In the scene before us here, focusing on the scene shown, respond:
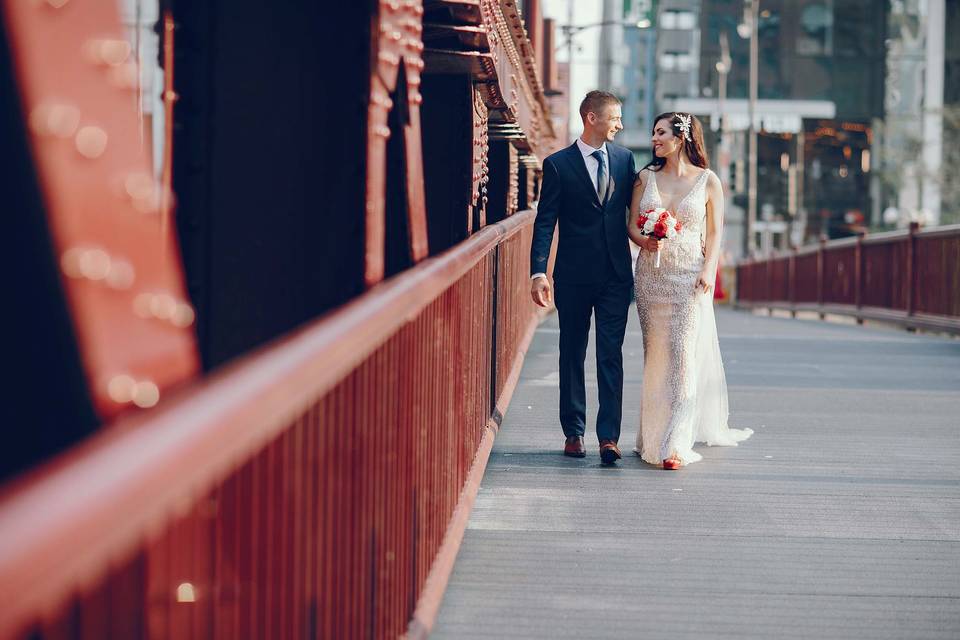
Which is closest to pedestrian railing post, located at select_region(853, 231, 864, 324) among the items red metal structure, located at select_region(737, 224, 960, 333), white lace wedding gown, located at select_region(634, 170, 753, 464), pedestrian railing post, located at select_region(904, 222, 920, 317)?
red metal structure, located at select_region(737, 224, 960, 333)

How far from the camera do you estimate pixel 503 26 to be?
970 centimetres

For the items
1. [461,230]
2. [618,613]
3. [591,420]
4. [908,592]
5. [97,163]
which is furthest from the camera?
[591,420]

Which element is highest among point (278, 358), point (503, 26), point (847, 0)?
point (847, 0)

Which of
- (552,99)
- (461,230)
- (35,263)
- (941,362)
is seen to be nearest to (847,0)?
(552,99)

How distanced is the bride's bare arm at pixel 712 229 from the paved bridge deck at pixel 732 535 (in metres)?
0.99

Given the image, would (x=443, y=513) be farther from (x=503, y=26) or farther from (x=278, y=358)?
(x=503, y=26)

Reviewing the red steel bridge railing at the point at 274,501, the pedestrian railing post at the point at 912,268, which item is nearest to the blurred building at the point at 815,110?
the pedestrian railing post at the point at 912,268

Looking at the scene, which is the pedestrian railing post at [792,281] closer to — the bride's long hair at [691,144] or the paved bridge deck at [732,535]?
the paved bridge deck at [732,535]

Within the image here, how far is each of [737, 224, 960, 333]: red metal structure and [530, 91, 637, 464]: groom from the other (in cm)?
1099

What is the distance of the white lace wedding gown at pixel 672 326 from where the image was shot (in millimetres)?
7711

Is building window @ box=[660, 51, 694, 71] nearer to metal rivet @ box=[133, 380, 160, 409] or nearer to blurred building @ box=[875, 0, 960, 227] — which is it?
blurred building @ box=[875, 0, 960, 227]

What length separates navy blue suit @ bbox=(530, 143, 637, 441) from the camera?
7742 mm

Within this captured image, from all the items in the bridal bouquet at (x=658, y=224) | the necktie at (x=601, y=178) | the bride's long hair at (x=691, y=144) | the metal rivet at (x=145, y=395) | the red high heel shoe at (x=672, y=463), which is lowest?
the red high heel shoe at (x=672, y=463)

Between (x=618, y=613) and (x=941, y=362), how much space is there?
34.2 ft
